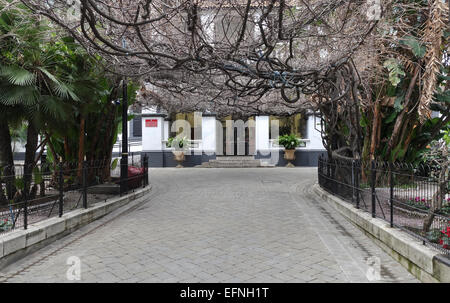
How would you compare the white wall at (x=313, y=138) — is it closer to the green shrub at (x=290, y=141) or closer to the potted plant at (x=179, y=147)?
the green shrub at (x=290, y=141)

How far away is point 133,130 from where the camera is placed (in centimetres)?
2858

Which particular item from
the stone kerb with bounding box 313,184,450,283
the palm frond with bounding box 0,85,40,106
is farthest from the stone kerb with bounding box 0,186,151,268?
the stone kerb with bounding box 313,184,450,283

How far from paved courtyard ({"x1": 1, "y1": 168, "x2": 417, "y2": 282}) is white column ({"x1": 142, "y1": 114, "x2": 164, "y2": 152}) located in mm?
14849

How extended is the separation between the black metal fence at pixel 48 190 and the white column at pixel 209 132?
1281 cm

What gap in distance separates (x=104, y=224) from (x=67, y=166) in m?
1.90

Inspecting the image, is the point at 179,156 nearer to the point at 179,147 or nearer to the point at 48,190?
the point at 179,147

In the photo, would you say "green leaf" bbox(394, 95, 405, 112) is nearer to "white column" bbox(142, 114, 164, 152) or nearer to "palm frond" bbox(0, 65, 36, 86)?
"palm frond" bbox(0, 65, 36, 86)

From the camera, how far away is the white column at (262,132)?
83.9ft

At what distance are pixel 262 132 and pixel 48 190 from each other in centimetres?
1781

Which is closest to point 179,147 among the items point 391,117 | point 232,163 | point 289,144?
point 232,163

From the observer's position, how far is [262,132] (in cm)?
2573

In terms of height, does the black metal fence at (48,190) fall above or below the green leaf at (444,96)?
below

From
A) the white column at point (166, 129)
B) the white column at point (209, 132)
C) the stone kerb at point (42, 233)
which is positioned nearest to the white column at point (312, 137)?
the white column at point (209, 132)
